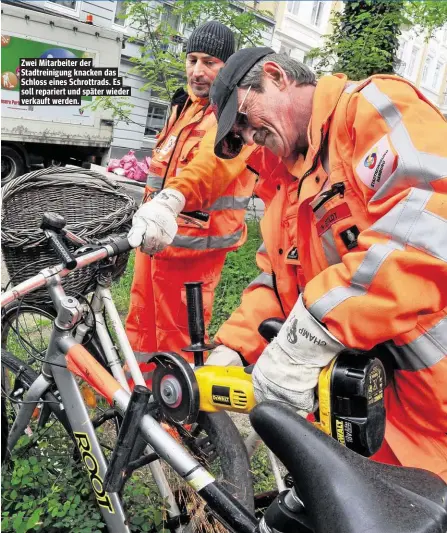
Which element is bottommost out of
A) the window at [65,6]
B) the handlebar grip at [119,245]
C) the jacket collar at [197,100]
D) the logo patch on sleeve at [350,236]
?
the handlebar grip at [119,245]

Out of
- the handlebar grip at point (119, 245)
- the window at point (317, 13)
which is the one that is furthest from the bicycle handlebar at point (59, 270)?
the window at point (317, 13)

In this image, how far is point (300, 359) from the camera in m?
1.26

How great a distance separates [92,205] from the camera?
2.64m

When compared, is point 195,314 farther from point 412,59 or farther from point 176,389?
point 412,59

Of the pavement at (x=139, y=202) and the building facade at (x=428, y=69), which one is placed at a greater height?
the building facade at (x=428, y=69)

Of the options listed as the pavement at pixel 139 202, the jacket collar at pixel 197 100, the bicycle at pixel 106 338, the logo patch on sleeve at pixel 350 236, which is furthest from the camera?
the pavement at pixel 139 202

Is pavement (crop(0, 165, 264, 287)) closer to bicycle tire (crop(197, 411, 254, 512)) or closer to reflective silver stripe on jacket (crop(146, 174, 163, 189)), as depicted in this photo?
reflective silver stripe on jacket (crop(146, 174, 163, 189))

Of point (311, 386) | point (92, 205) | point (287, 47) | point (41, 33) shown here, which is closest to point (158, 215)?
point (92, 205)

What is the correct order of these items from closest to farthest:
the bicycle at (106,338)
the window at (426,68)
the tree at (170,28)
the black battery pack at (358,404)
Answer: the black battery pack at (358,404) → the bicycle at (106,338) → the tree at (170,28) → the window at (426,68)

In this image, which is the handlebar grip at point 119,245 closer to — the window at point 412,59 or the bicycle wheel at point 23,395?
the bicycle wheel at point 23,395

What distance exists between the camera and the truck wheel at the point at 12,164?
10.8 metres

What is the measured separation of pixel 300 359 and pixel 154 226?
129 centimetres

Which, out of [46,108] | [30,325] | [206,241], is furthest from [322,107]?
[46,108]

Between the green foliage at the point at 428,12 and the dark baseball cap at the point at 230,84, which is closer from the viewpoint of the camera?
the dark baseball cap at the point at 230,84
